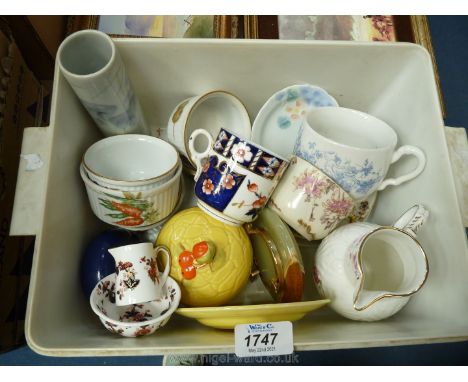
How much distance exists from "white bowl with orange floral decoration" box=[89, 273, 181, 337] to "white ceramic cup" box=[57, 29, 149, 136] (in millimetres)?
280

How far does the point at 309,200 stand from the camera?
0.65 m

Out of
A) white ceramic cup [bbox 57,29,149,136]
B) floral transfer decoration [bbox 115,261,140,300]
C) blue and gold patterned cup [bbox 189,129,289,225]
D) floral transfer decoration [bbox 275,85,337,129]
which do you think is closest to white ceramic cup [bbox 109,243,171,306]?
floral transfer decoration [bbox 115,261,140,300]

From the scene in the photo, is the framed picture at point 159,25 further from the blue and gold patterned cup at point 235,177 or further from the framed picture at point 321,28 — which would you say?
the blue and gold patterned cup at point 235,177

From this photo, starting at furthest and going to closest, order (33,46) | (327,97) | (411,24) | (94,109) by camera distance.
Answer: (411,24), (33,46), (327,97), (94,109)

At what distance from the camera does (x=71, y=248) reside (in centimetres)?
66

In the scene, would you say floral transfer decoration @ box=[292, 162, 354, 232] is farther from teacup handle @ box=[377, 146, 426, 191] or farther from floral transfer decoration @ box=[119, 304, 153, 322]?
floral transfer decoration @ box=[119, 304, 153, 322]

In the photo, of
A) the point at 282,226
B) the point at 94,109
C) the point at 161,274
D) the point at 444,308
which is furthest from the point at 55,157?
the point at 444,308

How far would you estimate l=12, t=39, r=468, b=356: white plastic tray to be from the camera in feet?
1.82

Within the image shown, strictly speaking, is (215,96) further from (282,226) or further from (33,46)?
(33,46)

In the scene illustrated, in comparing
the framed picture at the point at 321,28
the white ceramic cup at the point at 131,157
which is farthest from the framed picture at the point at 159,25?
the white ceramic cup at the point at 131,157

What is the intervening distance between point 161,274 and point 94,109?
0.99 ft

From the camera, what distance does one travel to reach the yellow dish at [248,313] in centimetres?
54

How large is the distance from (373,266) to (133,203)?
1.41 ft

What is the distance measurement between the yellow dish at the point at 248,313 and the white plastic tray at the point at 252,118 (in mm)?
29
